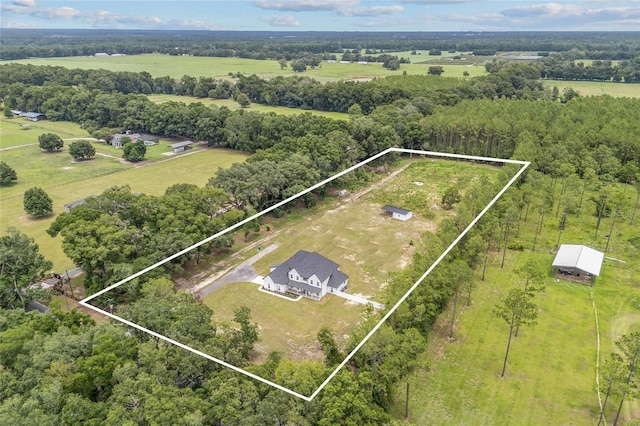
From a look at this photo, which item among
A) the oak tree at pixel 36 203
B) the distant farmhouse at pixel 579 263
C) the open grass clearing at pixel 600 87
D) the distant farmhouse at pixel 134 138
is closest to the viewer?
the distant farmhouse at pixel 579 263

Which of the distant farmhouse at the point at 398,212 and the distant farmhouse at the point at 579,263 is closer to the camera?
the distant farmhouse at the point at 398,212

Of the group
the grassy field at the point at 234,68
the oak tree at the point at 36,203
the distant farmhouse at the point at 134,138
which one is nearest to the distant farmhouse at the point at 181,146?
the distant farmhouse at the point at 134,138

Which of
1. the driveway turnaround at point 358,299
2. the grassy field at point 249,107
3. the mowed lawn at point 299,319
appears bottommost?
the grassy field at point 249,107

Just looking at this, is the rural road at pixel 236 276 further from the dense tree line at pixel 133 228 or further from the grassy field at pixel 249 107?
the grassy field at pixel 249 107

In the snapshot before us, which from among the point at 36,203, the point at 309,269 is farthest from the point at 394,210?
the point at 36,203

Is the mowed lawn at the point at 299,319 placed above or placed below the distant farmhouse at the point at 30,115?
above

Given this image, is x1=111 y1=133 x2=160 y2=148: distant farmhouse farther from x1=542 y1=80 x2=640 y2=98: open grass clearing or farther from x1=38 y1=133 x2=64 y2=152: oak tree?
x1=542 y1=80 x2=640 y2=98: open grass clearing

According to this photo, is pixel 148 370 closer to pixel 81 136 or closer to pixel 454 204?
pixel 454 204
